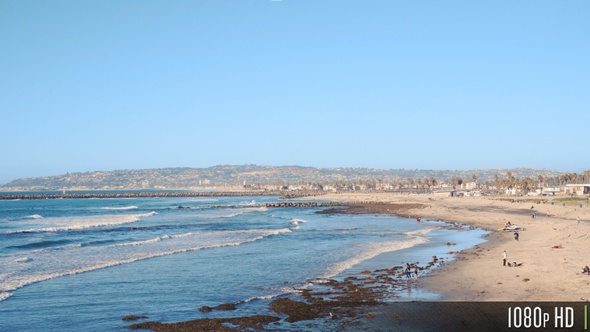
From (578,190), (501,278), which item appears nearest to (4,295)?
(501,278)

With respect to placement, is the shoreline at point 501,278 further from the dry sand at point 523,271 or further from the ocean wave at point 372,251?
the ocean wave at point 372,251

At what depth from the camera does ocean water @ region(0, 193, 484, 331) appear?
61.4 ft

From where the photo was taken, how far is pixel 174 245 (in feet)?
128

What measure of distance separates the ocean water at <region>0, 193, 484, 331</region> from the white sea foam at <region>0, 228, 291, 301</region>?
0.05 metres

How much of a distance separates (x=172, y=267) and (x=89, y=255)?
797 centimetres

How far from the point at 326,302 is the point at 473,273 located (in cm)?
845

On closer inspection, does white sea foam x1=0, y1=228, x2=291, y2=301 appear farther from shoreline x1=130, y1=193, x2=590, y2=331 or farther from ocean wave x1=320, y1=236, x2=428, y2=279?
shoreline x1=130, y1=193, x2=590, y2=331

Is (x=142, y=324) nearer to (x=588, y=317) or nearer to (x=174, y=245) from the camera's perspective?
(x=588, y=317)

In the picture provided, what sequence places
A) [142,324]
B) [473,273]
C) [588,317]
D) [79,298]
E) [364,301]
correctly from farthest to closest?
[473,273] < [79,298] < [364,301] < [142,324] < [588,317]

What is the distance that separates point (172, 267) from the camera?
28203 millimetres

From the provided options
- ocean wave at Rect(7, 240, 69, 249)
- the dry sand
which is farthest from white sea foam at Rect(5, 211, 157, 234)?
the dry sand

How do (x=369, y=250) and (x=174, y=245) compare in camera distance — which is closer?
(x=369, y=250)

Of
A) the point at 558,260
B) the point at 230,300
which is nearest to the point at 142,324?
the point at 230,300

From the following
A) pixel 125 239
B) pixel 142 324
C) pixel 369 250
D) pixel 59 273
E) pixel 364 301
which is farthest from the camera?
pixel 125 239
